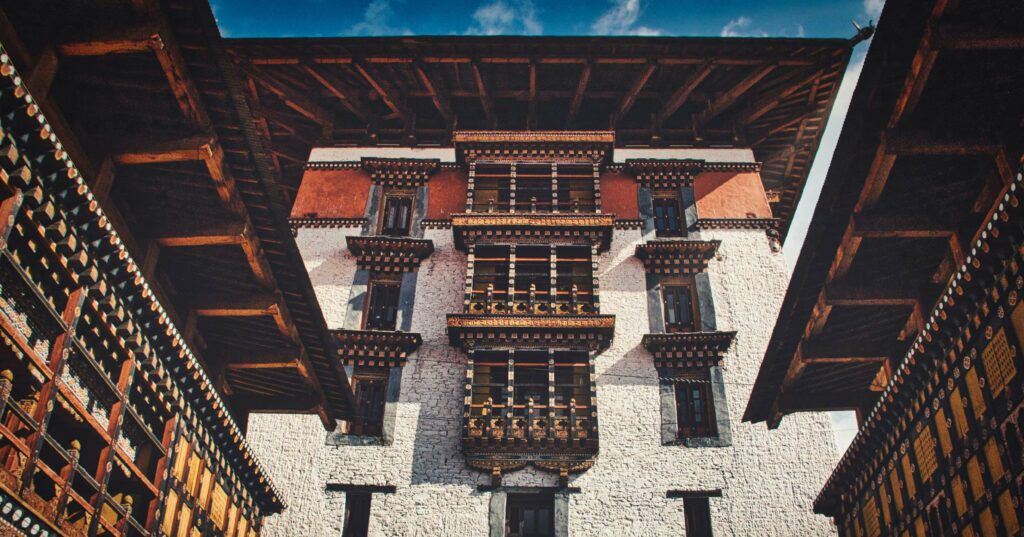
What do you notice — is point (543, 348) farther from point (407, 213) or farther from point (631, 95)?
point (631, 95)

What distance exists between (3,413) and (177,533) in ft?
13.9

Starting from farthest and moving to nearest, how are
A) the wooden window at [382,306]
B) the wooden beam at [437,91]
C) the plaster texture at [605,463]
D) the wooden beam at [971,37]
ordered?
the wooden beam at [437,91]
the wooden window at [382,306]
the plaster texture at [605,463]
the wooden beam at [971,37]

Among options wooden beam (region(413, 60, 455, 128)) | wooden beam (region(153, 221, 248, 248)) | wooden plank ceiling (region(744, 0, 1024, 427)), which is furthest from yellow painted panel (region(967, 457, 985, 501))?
wooden beam (region(413, 60, 455, 128))

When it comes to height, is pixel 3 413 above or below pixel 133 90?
below

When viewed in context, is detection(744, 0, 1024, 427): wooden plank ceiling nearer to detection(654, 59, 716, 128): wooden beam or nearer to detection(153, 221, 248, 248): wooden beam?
detection(153, 221, 248, 248): wooden beam

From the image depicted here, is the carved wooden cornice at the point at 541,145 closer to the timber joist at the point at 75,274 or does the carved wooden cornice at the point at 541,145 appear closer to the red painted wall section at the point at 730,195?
the red painted wall section at the point at 730,195

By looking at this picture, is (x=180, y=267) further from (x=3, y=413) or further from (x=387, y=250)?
Result: (x=387, y=250)

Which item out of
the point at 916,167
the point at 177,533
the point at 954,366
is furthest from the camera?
the point at 177,533

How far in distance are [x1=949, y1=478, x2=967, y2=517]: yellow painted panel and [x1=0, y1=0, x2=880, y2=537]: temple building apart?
7.51 metres

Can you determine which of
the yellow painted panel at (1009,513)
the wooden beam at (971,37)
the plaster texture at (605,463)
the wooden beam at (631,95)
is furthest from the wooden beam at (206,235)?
the wooden beam at (631,95)

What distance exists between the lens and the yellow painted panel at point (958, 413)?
29.5ft

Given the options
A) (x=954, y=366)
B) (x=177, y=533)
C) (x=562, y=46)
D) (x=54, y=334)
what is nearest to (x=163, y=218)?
(x=54, y=334)

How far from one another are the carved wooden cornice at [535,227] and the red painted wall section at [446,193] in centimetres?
200

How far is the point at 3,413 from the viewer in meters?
7.23
